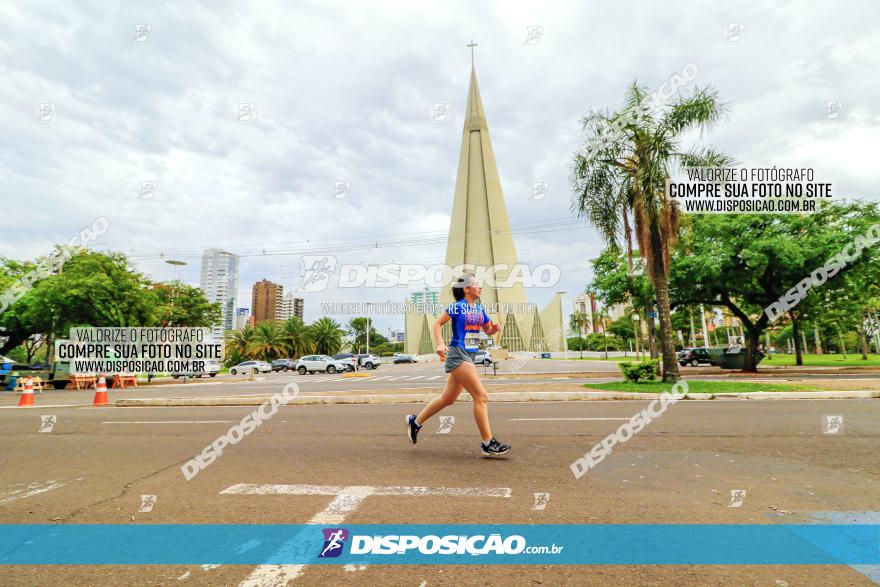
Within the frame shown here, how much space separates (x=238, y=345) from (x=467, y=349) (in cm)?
6093

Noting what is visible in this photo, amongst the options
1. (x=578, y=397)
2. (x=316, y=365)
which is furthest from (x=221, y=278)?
(x=578, y=397)

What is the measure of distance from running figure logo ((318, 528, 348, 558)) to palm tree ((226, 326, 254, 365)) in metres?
60.1

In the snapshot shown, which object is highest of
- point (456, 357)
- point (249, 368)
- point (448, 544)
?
point (456, 357)

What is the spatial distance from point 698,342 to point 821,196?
83.1 meters

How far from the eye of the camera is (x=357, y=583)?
7.41 feet

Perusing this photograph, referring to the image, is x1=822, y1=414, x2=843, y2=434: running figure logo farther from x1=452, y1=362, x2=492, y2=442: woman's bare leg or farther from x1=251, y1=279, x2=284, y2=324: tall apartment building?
x1=251, y1=279, x2=284, y2=324: tall apartment building

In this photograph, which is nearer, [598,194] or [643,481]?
[643,481]

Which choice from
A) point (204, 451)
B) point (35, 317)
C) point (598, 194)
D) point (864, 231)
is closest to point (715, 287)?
point (864, 231)

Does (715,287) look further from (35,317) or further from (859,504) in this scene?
(35,317)

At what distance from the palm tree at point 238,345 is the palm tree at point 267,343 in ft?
3.23

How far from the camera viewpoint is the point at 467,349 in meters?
4.97

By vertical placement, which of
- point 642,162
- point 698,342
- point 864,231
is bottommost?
point 698,342

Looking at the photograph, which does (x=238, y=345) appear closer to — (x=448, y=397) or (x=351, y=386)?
(x=351, y=386)

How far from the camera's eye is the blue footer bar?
2.51 meters
